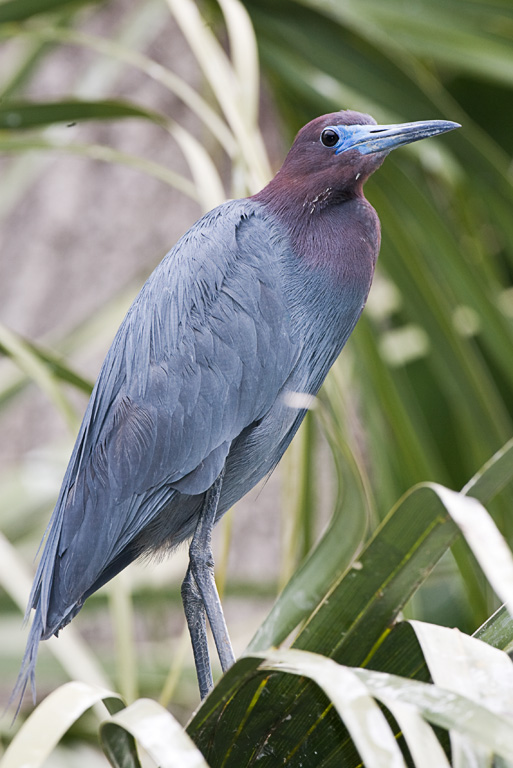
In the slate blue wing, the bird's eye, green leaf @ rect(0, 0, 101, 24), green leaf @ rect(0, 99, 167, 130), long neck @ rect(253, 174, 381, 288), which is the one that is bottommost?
the slate blue wing

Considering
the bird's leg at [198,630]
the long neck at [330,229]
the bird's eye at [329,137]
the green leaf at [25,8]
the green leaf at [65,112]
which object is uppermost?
the green leaf at [25,8]

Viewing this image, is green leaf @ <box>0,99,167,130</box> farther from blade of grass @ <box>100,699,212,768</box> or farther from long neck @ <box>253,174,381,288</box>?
blade of grass @ <box>100,699,212,768</box>

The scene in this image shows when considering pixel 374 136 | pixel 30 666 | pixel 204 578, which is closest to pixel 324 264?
pixel 374 136

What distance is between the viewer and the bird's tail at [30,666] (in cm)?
82

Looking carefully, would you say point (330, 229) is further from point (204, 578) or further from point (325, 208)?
point (204, 578)

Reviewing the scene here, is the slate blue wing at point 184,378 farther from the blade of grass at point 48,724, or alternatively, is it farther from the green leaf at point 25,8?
the green leaf at point 25,8

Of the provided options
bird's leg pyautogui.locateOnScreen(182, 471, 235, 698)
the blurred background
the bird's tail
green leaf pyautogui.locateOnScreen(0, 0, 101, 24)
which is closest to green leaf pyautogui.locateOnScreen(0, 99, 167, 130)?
the blurred background

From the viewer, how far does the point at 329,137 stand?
3.23ft

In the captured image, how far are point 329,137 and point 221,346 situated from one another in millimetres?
273

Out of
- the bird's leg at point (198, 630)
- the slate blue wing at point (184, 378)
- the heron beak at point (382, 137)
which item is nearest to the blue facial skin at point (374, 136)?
the heron beak at point (382, 137)

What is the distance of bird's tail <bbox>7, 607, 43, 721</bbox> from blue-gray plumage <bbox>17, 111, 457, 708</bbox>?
0.09 m

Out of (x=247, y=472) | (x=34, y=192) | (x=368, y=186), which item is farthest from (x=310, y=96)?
(x=34, y=192)

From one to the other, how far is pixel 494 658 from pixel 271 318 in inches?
20.7

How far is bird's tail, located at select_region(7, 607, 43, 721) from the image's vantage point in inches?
32.3
